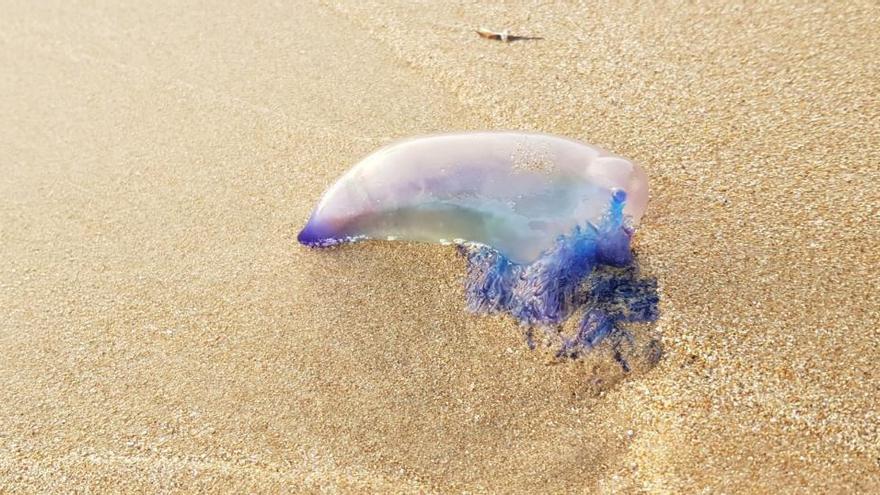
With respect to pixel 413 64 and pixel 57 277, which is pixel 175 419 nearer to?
pixel 57 277

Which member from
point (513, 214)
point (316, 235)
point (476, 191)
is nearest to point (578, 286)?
point (513, 214)

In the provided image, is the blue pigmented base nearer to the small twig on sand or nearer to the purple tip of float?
the purple tip of float

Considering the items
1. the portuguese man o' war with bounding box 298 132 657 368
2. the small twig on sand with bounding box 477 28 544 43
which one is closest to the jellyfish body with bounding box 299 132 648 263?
the portuguese man o' war with bounding box 298 132 657 368

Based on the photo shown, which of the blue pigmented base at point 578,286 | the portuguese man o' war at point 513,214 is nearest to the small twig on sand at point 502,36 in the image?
the portuguese man o' war at point 513,214

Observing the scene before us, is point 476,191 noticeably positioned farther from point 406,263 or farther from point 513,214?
point 406,263

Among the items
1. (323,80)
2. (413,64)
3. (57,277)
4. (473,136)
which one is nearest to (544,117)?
(473,136)

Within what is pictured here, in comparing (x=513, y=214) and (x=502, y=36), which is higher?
(x=502, y=36)

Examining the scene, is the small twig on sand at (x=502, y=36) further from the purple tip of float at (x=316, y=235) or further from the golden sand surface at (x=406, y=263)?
the purple tip of float at (x=316, y=235)
